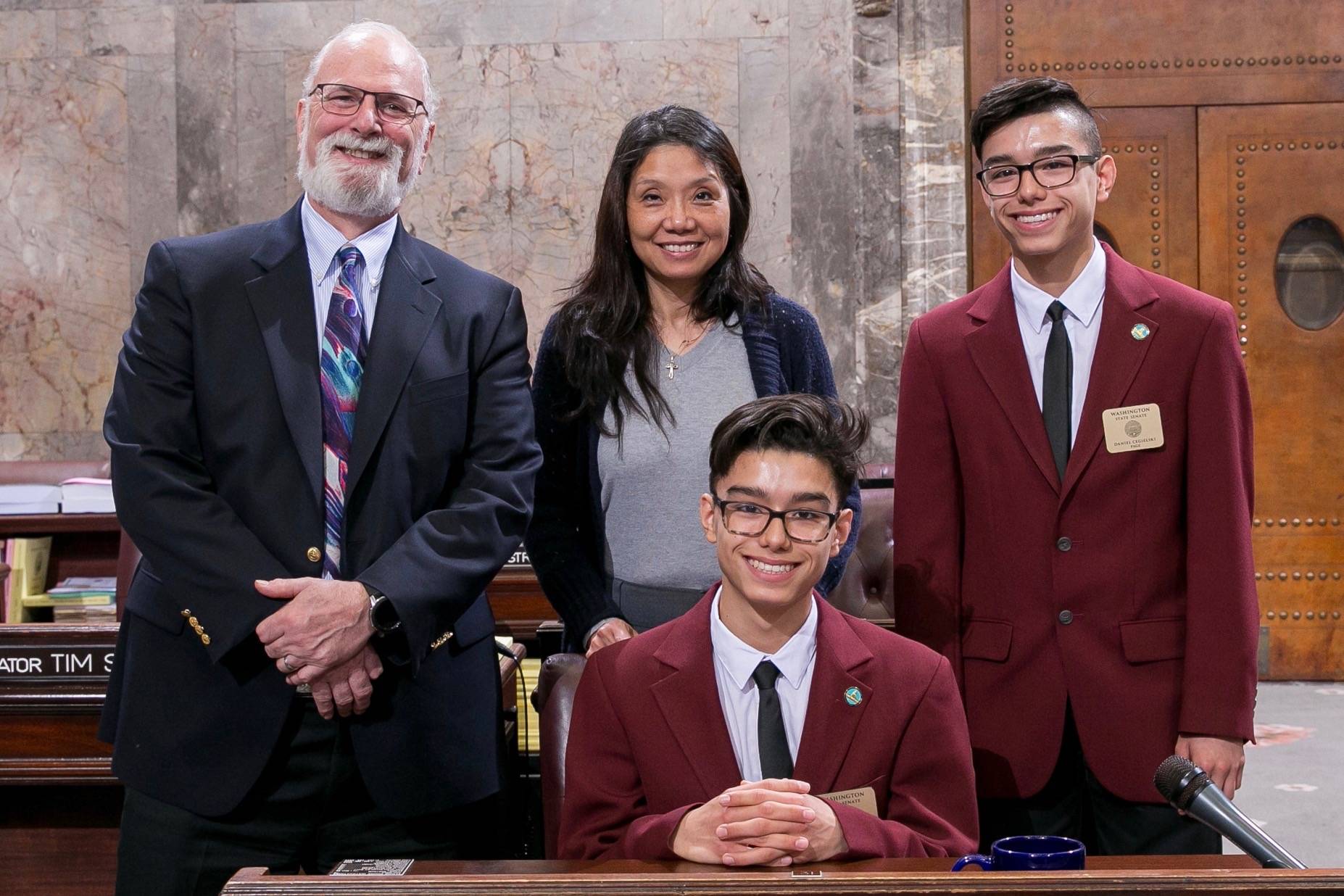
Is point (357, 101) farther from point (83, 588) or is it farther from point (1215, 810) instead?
point (83, 588)

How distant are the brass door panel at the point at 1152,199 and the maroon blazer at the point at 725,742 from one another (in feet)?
14.6

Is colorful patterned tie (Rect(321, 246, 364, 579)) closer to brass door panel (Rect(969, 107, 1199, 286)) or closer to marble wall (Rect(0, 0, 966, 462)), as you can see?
marble wall (Rect(0, 0, 966, 462))

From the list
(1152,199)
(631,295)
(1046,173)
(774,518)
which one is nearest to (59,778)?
(631,295)

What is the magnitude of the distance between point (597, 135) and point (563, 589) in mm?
4137

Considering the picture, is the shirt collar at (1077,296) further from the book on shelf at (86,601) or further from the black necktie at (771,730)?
the book on shelf at (86,601)

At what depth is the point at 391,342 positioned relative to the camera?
2.14 m

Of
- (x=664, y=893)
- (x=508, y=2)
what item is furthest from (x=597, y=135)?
(x=664, y=893)

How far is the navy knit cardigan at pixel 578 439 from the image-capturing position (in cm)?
239

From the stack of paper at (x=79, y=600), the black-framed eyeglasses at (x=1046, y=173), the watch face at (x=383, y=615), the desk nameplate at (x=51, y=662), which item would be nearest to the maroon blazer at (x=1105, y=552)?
the black-framed eyeglasses at (x=1046, y=173)

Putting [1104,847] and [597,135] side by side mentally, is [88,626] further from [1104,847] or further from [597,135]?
[597,135]

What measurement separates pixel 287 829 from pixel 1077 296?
1.53 meters

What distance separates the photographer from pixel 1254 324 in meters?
6.11

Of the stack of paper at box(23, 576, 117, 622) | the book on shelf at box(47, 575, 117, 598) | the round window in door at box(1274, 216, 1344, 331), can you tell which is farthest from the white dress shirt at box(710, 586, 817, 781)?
the round window in door at box(1274, 216, 1344, 331)

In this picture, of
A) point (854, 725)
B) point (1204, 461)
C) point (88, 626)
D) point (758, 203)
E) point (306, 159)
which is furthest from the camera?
point (758, 203)
